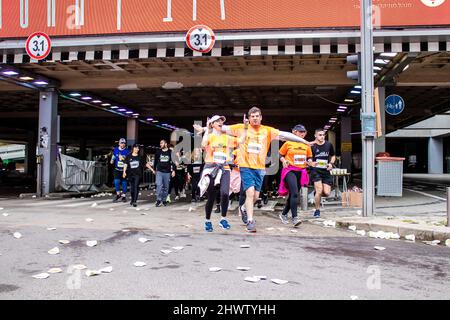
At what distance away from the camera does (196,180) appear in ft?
40.7

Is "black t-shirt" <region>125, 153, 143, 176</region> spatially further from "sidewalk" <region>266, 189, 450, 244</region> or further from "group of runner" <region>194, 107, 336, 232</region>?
"group of runner" <region>194, 107, 336, 232</region>

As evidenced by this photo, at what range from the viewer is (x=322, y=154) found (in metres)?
9.49

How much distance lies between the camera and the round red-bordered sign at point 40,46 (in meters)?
12.3

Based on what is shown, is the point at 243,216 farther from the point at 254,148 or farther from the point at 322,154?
the point at 322,154

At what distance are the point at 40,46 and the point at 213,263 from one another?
9.90 metres

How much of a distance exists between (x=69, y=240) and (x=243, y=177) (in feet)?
8.98

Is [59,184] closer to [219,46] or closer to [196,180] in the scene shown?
[196,180]

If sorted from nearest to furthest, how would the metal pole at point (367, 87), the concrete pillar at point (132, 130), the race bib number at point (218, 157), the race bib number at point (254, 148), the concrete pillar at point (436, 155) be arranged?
the race bib number at point (254, 148)
the race bib number at point (218, 157)
the metal pole at point (367, 87)
the concrete pillar at point (132, 130)
the concrete pillar at point (436, 155)

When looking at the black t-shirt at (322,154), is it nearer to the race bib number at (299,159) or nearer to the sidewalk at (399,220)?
the sidewalk at (399,220)

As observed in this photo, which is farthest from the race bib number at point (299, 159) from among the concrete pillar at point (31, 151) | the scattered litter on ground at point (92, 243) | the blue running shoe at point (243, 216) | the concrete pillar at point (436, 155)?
the concrete pillar at point (436, 155)

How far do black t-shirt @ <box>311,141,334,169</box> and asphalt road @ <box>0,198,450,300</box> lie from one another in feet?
6.33

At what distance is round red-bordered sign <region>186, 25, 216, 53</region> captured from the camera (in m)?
11.4

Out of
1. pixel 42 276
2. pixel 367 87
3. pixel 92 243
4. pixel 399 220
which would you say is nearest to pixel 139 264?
pixel 42 276

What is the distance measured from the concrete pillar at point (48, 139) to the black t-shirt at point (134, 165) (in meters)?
5.47
